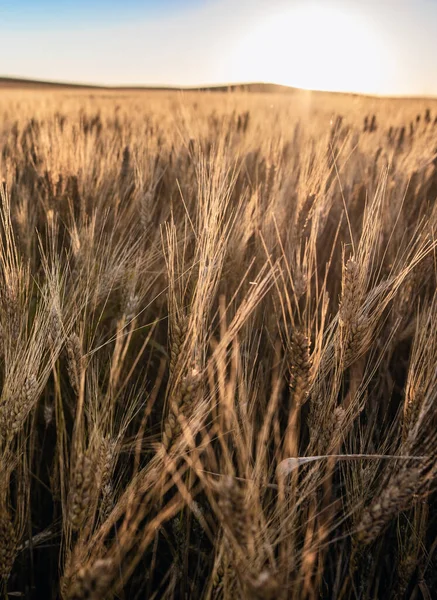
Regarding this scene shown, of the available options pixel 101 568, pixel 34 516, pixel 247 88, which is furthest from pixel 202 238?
pixel 247 88

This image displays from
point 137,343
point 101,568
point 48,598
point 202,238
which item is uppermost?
point 202,238

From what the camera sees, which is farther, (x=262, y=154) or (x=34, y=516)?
(x=262, y=154)

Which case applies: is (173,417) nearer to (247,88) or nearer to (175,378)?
(175,378)

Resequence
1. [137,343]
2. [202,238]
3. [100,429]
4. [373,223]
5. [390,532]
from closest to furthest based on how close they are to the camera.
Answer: [100,429]
[202,238]
[373,223]
[390,532]
[137,343]

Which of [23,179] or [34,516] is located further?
[23,179]

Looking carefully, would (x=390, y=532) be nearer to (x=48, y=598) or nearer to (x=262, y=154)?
(x=48, y=598)

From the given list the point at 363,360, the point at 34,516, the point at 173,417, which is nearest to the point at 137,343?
the point at 34,516

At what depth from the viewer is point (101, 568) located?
546 mm

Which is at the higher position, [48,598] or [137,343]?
[137,343]

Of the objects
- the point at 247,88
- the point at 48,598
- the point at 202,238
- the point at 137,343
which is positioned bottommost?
the point at 48,598

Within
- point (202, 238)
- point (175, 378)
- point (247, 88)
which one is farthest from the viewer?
point (247, 88)

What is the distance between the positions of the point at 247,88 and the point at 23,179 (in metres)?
2.07

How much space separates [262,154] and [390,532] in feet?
7.99

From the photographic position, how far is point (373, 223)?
111 centimetres
